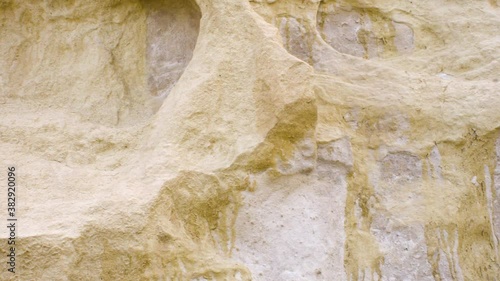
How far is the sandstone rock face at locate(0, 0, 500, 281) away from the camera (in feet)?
8.93

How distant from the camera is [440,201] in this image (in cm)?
308

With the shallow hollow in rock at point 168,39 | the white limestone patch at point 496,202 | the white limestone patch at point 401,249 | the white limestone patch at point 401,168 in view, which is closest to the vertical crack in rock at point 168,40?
the shallow hollow in rock at point 168,39

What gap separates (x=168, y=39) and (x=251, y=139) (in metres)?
0.79

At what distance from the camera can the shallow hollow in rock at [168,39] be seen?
335 cm

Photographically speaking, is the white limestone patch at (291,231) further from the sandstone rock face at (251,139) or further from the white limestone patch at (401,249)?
the white limestone patch at (401,249)

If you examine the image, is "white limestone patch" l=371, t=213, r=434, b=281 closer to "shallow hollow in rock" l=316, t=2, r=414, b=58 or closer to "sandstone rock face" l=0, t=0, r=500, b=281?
"sandstone rock face" l=0, t=0, r=500, b=281

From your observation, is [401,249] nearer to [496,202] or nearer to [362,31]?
[496,202]

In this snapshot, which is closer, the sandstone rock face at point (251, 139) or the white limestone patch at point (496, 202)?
the sandstone rock face at point (251, 139)

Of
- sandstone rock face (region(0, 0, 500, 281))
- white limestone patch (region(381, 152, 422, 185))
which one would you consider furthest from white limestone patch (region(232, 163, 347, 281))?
white limestone patch (region(381, 152, 422, 185))

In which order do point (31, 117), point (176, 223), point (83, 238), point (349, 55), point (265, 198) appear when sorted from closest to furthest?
1. point (83, 238)
2. point (176, 223)
3. point (265, 198)
4. point (31, 117)
5. point (349, 55)

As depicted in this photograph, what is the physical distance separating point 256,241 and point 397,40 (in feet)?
4.35

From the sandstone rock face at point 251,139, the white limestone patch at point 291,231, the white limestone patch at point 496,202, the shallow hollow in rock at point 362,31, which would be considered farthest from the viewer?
the shallow hollow in rock at point 362,31

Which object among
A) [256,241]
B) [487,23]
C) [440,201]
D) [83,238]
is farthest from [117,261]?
[487,23]

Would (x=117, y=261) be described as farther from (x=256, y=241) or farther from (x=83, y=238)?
(x=256, y=241)
